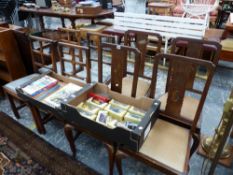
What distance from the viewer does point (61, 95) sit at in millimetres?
1518

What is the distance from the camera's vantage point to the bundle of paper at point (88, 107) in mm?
1314

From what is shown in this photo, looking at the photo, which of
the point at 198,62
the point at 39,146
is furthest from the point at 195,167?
the point at 39,146

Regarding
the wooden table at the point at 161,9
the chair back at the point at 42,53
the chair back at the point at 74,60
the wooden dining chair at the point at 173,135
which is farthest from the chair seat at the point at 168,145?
the wooden table at the point at 161,9

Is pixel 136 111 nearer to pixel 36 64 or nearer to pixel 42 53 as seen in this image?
pixel 42 53

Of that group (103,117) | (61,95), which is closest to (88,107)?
(103,117)

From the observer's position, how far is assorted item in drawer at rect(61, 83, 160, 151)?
1073 mm

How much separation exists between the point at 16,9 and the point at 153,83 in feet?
13.5

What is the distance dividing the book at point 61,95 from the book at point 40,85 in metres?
0.12

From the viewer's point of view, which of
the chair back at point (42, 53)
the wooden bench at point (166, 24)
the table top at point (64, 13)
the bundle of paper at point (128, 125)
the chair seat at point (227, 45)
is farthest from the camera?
the table top at point (64, 13)

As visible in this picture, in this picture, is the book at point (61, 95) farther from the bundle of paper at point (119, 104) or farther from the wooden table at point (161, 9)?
the wooden table at point (161, 9)

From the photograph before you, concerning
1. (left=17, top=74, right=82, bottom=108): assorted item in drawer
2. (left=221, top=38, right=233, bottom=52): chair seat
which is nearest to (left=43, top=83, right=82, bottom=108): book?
(left=17, top=74, right=82, bottom=108): assorted item in drawer

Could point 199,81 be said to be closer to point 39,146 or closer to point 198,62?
point 198,62

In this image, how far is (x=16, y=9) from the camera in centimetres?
408

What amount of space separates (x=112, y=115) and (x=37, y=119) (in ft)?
2.60
